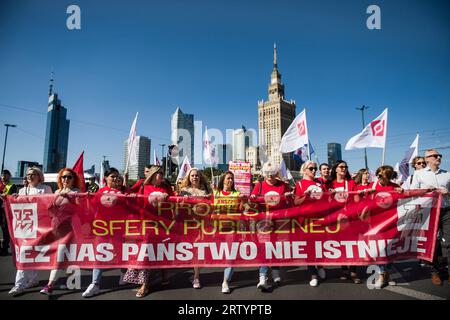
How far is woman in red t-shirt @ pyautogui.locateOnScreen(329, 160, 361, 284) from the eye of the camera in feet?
14.3

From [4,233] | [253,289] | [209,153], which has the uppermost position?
[209,153]

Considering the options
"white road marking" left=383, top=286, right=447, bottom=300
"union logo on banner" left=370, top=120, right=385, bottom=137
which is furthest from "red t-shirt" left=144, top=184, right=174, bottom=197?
"union logo on banner" left=370, top=120, right=385, bottom=137

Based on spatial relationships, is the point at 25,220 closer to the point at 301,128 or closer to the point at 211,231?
the point at 211,231

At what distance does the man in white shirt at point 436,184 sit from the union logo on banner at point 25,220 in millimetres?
6449

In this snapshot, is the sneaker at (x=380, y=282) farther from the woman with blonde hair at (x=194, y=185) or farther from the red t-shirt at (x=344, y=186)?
the woman with blonde hair at (x=194, y=185)

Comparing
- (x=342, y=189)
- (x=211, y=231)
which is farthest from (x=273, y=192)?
(x=342, y=189)

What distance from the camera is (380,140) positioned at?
669 centimetres

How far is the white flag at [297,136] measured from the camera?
8.12 meters

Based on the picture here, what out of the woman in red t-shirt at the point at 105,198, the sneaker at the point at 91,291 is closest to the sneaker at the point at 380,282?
the woman in red t-shirt at the point at 105,198

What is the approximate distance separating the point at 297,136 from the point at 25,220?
698cm

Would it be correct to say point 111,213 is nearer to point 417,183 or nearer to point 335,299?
point 335,299

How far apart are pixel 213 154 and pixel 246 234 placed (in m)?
11.0

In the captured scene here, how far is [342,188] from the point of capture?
4.82 m
